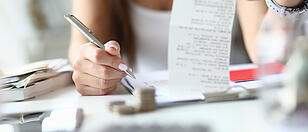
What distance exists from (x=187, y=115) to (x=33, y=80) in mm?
414

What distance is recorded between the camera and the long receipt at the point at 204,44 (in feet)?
2.33

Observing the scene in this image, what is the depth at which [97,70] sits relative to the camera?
0.81 metres

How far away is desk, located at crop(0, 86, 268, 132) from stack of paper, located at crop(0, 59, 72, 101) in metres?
0.05

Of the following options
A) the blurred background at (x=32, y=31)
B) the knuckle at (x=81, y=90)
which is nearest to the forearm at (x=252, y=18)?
the knuckle at (x=81, y=90)

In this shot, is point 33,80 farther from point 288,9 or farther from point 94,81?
point 288,9

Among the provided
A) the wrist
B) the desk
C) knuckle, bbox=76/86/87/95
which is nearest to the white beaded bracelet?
the wrist

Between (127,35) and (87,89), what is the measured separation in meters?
0.43

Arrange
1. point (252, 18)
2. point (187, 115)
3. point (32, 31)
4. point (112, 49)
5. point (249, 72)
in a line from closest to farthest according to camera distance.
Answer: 1. point (187, 115)
2. point (112, 49)
3. point (249, 72)
4. point (252, 18)
5. point (32, 31)

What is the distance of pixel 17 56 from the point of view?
8.23 ft

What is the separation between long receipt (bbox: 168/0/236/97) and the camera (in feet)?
2.33

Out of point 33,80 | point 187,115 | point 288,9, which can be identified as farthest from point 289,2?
point 33,80

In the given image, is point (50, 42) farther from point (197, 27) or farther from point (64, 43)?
point (197, 27)

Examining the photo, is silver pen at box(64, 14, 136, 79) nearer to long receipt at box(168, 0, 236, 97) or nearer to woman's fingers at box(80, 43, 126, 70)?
woman's fingers at box(80, 43, 126, 70)

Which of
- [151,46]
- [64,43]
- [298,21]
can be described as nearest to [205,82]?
[298,21]
